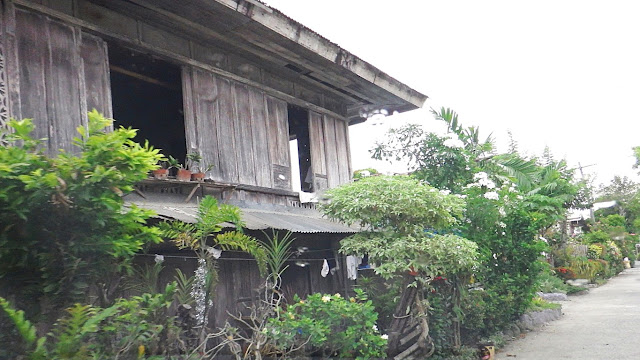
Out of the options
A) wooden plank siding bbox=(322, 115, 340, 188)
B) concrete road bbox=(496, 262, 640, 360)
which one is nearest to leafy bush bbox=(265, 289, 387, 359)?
concrete road bbox=(496, 262, 640, 360)

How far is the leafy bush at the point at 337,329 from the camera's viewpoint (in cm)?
691

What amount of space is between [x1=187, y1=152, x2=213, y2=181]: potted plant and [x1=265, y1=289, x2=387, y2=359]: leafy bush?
2187 mm

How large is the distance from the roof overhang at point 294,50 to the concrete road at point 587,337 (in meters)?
5.28

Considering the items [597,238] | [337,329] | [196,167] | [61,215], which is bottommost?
[597,238]

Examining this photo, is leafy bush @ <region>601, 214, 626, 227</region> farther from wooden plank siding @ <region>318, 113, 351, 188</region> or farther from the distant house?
wooden plank siding @ <region>318, 113, 351, 188</region>

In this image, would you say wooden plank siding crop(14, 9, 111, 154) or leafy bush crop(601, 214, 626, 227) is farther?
leafy bush crop(601, 214, 626, 227)

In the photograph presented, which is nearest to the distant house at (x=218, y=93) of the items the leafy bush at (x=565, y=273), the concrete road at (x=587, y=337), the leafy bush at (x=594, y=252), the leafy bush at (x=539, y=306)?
the concrete road at (x=587, y=337)

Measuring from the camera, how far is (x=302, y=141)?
11.9 metres

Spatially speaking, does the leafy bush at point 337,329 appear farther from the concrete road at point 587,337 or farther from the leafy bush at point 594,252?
the leafy bush at point 594,252

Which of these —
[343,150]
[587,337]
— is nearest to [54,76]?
[343,150]

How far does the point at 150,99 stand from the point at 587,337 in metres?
9.60

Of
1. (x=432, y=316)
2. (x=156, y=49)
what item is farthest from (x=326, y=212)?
(x=156, y=49)

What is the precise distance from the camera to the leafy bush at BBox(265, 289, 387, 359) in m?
6.91

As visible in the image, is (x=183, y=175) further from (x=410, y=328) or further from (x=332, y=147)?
(x=332, y=147)
